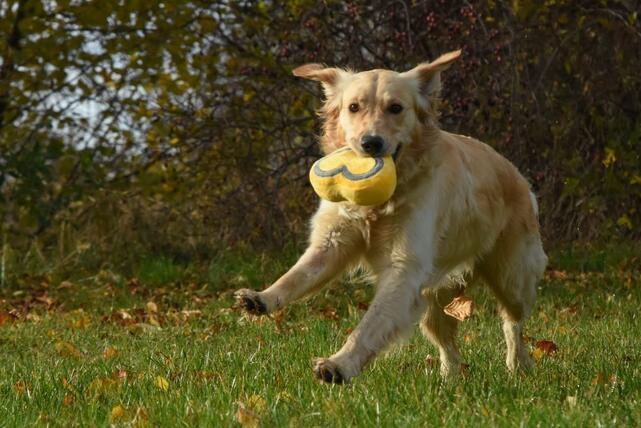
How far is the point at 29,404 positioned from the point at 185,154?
6197mm

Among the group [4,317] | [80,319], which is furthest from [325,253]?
[4,317]

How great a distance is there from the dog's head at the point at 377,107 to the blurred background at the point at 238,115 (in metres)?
3.71

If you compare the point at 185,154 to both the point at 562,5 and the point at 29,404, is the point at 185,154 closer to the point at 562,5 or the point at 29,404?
the point at 562,5

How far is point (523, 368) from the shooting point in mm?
4812

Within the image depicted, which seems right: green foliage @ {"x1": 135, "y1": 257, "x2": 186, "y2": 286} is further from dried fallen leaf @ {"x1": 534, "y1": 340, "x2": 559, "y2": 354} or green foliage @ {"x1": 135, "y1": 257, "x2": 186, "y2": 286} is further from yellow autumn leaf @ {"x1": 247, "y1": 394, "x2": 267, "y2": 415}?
yellow autumn leaf @ {"x1": 247, "y1": 394, "x2": 267, "y2": 415}

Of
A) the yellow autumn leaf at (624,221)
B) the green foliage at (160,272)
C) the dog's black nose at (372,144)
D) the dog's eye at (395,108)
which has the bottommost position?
the yellow autumn leaf at (624,221)

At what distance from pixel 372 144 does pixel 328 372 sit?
44.5 inches

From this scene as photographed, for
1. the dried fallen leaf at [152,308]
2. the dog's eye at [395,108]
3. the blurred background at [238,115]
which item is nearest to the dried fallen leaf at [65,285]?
the blurred background at [238,115]

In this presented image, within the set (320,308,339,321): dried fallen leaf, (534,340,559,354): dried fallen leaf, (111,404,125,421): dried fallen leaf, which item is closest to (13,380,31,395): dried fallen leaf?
(111,404,125,421): dried fallen leaf

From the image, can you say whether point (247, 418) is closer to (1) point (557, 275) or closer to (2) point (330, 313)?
(2) point (330, 313)

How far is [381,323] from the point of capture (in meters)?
4.09

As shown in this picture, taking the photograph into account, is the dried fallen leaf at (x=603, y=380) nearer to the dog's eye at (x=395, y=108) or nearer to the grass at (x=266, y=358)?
the grass at (x=266, y=358)

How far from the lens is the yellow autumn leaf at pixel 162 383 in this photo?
4.05 m

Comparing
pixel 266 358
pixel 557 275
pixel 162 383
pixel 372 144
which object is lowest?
pixel 557 275
